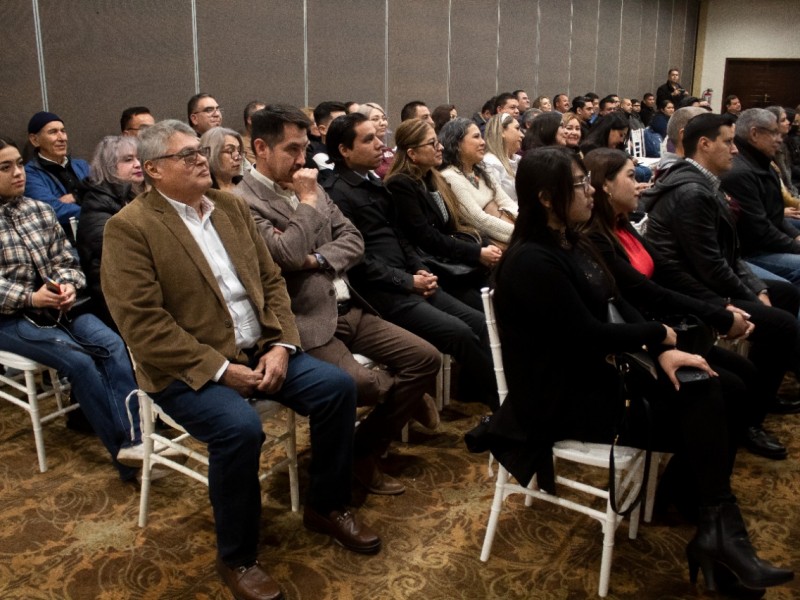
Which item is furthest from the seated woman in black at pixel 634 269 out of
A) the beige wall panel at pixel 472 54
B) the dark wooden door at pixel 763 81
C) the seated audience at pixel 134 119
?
the dark wooden door at pixel 763 81

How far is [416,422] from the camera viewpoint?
10.7 ft

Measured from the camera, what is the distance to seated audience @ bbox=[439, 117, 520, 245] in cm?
373

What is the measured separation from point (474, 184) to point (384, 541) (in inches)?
84.4

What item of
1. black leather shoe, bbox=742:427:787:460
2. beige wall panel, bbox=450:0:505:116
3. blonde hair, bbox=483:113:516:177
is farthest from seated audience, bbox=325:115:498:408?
beige wall panel, bbox=450:0:505:116

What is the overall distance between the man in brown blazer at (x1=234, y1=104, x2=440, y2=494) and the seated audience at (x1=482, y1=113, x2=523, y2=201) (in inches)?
71.9

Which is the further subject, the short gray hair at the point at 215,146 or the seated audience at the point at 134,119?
the seated audience at the point at 134,119

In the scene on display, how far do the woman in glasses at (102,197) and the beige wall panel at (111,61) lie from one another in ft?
6.19

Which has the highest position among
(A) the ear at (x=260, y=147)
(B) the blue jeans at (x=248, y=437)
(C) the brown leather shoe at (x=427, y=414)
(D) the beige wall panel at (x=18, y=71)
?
(D) the beige wall panel at (x=18, y=71)

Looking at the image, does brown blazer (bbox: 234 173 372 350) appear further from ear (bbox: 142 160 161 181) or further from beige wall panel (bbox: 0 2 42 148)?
beige wall panel (bbox: 0 2 42 148)

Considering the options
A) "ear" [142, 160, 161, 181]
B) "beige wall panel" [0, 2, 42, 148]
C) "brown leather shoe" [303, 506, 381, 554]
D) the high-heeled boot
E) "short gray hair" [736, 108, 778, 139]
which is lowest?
"brown leather shoe" [303, 506, 381, 554]

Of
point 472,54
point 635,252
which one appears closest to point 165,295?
Answer: point 635,252

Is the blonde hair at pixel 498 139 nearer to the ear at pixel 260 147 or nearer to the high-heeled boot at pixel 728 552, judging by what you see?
the ear at pixel 260 147

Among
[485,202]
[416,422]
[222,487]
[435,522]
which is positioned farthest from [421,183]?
[222,487]

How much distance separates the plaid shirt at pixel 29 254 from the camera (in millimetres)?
2795
